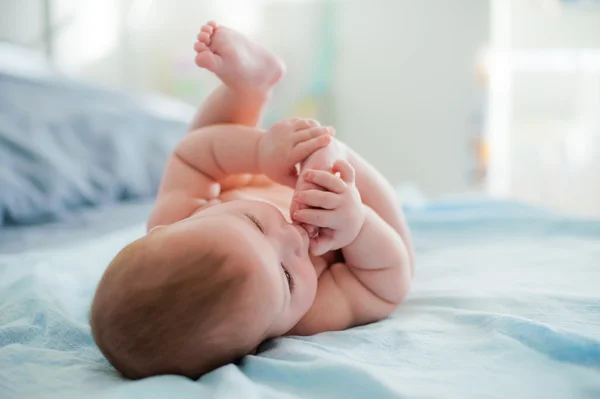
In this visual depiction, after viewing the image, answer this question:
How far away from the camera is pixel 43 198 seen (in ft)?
4.97

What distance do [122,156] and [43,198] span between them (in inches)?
13.5

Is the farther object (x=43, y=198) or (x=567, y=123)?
(x=567, y=123)

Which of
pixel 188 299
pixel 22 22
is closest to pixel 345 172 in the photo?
pixel 188 299

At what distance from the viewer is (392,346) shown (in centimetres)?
73

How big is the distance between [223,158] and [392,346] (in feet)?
1.35

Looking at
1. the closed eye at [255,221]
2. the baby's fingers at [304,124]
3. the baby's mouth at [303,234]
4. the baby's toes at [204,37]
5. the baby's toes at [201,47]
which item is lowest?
the baby's mouth at [303,234]

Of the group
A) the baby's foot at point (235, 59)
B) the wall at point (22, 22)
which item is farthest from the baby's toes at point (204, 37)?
the wall at point (22, 22)

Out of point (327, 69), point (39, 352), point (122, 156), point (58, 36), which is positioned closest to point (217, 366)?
point (39, 352)

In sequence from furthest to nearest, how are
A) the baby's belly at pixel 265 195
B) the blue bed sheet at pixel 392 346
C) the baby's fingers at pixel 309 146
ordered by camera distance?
1. the baby's belly at pixel 265 195
2. the baby's fingers at pixel 309 146
3. the blue bed sheet at pixel 392 346

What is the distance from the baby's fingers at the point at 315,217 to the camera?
74 cm

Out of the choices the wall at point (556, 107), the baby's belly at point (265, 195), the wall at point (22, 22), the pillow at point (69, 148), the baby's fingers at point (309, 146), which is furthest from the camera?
the wall at point (556, 107)

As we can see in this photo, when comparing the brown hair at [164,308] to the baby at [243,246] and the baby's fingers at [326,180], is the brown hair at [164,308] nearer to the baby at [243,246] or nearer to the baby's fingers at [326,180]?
the baby at [243,246]

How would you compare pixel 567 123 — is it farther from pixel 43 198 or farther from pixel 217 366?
pixel 217 366

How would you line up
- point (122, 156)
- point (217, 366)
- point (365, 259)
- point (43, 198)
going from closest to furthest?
point (217, 366) < point (365, 259) < point (43, 198) < point (122, 156)
